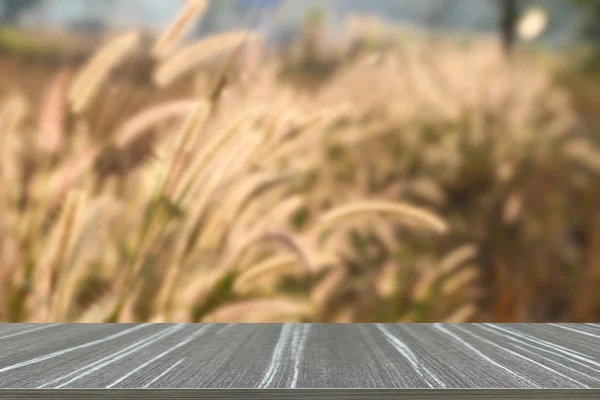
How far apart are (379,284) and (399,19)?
689 mm

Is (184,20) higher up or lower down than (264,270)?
higher up

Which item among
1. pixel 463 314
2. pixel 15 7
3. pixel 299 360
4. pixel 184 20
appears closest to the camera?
pixel 299 360

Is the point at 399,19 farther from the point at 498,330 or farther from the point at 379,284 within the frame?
the point at 498,330

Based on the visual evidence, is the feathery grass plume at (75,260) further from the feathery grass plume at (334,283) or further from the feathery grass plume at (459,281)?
the feathery grass plume at (459,281)

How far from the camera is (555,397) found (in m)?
0.37

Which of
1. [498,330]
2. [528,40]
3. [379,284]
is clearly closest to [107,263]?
[379,284]

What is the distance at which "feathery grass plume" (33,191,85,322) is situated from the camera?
70 centimetres

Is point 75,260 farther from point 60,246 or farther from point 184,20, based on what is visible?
point 184,20

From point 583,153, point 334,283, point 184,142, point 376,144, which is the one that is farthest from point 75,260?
point 376,144

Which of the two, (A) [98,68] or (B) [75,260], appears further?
(A) [98,68]

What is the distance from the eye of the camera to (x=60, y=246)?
0.71 metres

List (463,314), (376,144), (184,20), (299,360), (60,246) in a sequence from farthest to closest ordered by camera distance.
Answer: (376,144)
(463,314)
(184,20)
(60,246)
(299,360)

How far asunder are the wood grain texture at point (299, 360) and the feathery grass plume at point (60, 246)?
0.08 meters

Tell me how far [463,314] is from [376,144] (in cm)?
56
